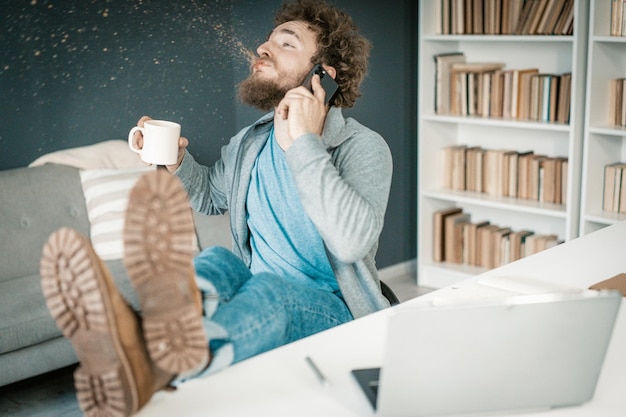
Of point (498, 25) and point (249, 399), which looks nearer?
point (249, 399)

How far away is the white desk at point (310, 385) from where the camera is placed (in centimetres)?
119

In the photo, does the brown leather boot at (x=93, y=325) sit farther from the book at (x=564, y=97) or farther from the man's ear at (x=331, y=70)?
the book at (x=564, y=97)

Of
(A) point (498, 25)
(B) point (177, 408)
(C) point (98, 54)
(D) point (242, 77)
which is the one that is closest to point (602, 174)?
(A) point (498, 25)

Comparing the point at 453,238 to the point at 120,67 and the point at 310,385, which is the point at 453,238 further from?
the point at 310,385

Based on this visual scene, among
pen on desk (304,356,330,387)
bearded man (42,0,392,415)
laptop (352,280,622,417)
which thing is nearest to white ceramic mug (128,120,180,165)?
bearded man (42,0,392,415)

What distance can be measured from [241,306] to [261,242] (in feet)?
2.70

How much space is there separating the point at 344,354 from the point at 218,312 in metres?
0.25

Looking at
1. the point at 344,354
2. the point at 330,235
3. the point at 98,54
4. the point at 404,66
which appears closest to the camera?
the point at 344,354

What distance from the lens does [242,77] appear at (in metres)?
3.96

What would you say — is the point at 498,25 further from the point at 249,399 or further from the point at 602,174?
the point at 249,399

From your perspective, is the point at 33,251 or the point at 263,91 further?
the point at 33,251

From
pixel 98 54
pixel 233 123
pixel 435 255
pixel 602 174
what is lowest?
pixel 435 255

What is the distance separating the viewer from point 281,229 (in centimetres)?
209

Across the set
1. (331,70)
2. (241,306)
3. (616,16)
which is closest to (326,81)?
(331,70)
